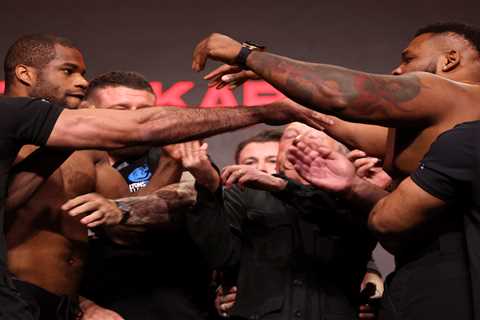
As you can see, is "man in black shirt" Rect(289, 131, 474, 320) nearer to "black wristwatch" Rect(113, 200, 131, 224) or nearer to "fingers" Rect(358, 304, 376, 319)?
"fingers" Rect(358, 304, 376, 319)

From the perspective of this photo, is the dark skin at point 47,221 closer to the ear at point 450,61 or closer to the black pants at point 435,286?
the black pants at point 435,286

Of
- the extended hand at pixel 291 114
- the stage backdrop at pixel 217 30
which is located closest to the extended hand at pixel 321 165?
→ the extended hand at pixel 291 114

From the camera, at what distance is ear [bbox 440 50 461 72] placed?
1.93 meters

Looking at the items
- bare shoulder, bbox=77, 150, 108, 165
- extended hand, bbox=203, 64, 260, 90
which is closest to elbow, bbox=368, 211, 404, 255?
extended hand, bbox=203, 64, 260, 90

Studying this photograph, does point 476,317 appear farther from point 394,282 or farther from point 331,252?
point 331,252

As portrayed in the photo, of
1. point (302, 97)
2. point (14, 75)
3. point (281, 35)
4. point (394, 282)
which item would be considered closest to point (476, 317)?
point (394, 282)

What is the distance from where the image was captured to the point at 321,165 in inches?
75.6

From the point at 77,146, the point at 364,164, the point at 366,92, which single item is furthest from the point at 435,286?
the point at 77,146

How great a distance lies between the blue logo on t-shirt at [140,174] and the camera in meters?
2.51

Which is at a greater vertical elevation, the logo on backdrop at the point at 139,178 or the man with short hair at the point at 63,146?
the man with short hair at the point at 63,146

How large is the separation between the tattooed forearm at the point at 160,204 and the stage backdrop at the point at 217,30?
156 cm

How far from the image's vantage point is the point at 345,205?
85.8 inches

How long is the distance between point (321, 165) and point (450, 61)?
1.41ft

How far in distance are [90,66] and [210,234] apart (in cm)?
206
